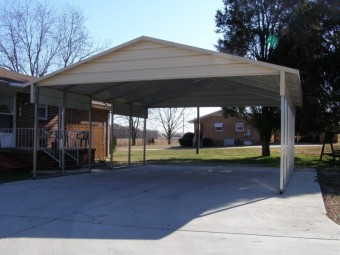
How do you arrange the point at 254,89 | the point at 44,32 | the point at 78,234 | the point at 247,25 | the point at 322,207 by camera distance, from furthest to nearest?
1. the point at 44,32
2. the point at 247,25
3. the point at 254,89
4. the point at 322,207
5. the point at 78,234

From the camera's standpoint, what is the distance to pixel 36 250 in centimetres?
629

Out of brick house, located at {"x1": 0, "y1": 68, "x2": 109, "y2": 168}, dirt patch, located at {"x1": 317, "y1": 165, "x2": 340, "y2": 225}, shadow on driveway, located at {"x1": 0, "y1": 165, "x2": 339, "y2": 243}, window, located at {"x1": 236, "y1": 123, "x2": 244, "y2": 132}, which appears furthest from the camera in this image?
window, located at {"x1": 236, "y1": 123, "x2": 244, "y2": 132}

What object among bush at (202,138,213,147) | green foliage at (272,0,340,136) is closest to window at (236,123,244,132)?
bush at (202,138,213,147)

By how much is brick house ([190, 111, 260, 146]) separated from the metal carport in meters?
39.9

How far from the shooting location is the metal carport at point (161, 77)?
471 inches

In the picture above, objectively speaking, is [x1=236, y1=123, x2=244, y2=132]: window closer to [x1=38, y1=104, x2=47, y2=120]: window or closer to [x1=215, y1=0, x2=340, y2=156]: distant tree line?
[x1=215, y1=0, x2=340, y2=156]: distant tree line

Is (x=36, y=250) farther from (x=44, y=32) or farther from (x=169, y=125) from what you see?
(x=169, y=125)

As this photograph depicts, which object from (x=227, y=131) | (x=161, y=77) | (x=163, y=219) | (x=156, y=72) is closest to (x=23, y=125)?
(x=156, y=72)

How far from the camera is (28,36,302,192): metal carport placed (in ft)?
39.3

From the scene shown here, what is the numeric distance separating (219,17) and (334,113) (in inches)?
362

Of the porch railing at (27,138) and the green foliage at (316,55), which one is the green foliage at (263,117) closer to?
the green foliage at (316,55)

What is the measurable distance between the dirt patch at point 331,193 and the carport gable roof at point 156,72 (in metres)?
3.28

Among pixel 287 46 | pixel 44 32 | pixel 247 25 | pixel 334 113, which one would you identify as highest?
pixel 44 32

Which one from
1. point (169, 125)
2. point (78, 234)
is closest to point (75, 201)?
point (78, 234)
